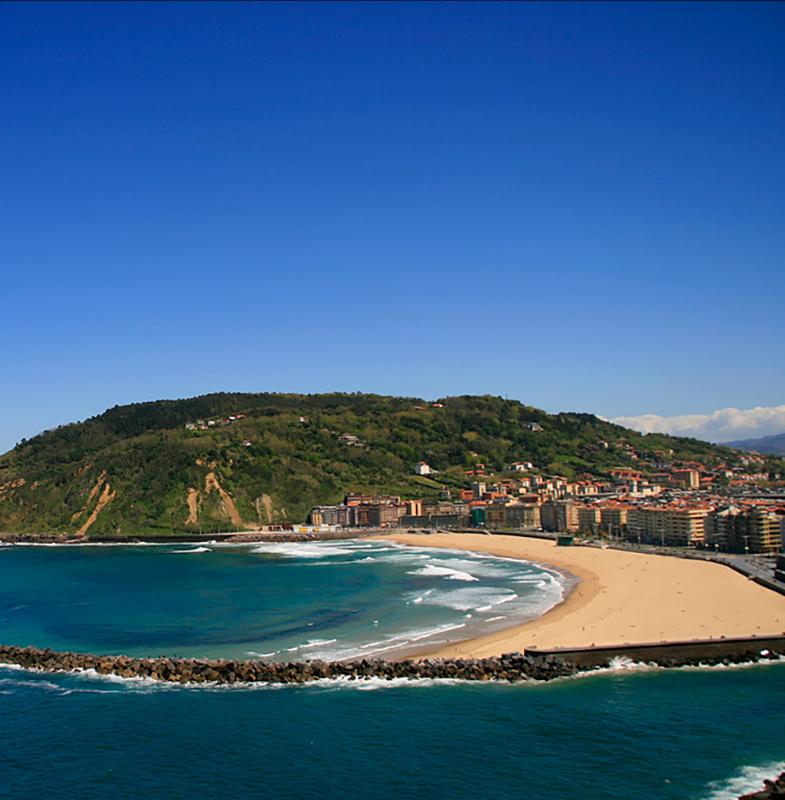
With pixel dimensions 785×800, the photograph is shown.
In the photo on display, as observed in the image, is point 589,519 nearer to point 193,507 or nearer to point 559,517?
point 559,517

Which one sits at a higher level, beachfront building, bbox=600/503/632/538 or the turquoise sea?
beachfront building, bbox=600/503/632/538

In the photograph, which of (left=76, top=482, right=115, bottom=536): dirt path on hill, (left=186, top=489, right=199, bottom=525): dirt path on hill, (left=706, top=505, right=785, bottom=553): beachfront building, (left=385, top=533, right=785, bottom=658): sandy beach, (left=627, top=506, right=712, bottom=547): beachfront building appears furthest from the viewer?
(left=186, top=489, right=199, bottom=525): dirt path on hill

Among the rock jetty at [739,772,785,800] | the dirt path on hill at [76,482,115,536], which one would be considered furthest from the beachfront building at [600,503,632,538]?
the dirt path on hill at [76,482,115,536]

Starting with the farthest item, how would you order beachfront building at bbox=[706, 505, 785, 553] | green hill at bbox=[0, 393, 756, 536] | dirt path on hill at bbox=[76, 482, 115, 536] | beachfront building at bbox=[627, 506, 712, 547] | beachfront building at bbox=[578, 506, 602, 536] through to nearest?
green hill at bbox=[0, 393, 756, 536] → dirt path on hill at bbox=[76, 482, 115, 536] → beachfront building at bbox=[578, 506, 602, 536] → beachfront building at bbox=[627, 506, 712, 547] → beachfront building at bbox=[706, 505, 785, 553]

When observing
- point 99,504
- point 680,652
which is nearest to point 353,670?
point 680,652

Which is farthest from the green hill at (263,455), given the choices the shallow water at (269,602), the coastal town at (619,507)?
the shallow water at (269,602)

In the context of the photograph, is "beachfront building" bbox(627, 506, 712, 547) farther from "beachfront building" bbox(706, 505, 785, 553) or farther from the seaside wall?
the seaside wall
